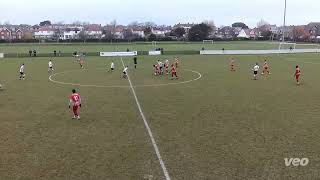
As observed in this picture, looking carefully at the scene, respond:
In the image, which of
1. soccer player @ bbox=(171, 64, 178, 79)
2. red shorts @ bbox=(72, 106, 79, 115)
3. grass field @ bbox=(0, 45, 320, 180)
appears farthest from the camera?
soccer player @ bbox=(171, 64, 178, 79)

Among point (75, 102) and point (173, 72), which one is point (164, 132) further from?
point (173, 72)

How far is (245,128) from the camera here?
2038cm

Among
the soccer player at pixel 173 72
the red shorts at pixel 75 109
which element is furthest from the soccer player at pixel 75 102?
the soccer player at pixel 173 72

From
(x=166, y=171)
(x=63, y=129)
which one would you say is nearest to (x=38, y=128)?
(x=63, y=129)

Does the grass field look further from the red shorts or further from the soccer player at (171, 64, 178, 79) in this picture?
the soccer player at (171, 64, 178, 79)

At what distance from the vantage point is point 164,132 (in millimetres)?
19734

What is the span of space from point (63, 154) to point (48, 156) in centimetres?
59

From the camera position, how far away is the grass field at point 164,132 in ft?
48.2

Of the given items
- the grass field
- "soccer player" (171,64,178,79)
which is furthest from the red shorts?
"soccer player" (171,64,178,79)

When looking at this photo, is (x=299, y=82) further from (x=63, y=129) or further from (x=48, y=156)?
(x=48, y=156)

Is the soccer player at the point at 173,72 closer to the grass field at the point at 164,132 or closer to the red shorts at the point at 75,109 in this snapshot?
the grass field at the point at 164,132

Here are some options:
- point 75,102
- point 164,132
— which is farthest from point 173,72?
point 164,132

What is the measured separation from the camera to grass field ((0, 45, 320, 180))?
48.2 ft

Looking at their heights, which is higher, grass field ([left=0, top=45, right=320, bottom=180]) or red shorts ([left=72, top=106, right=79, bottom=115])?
red shorts ([left=72, top=106, right=79, bottom=115])
